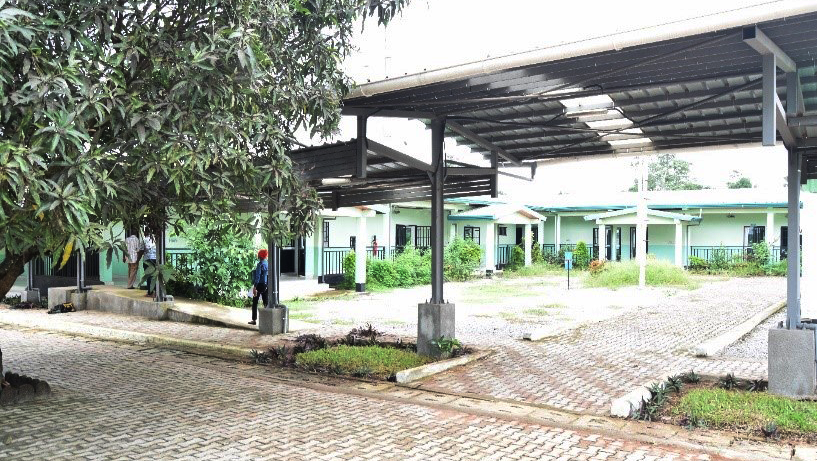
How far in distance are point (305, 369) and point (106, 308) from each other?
8.22 m

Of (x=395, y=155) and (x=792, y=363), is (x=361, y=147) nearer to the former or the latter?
(x=395, y=155)

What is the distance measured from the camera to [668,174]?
6175cm

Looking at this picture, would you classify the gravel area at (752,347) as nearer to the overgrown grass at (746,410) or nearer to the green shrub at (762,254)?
the overgrown grass at (746,410)

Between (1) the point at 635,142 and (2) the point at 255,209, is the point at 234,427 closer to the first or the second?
(2) the point at 255,209

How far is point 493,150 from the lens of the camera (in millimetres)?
11328

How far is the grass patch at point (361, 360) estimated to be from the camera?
8.80 m

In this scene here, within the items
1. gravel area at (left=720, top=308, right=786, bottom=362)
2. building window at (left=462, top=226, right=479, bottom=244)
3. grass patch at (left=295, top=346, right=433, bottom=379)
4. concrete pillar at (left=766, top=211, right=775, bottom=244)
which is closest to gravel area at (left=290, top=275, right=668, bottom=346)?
grass patch at (left=295, top=346, right=433, bottom=379)

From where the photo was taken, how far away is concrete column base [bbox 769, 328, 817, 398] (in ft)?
23.3

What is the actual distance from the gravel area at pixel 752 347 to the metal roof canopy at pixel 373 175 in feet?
15.3

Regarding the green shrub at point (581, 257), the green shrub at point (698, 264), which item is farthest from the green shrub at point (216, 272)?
the green shrub at point (698, 264)

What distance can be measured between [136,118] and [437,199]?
19.5 ft

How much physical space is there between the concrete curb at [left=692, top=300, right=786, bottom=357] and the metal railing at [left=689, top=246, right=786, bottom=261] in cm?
1405

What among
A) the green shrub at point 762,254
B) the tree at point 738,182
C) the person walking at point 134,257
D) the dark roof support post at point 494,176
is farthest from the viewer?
the tree at point 738,182

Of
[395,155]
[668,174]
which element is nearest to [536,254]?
[395,155]
